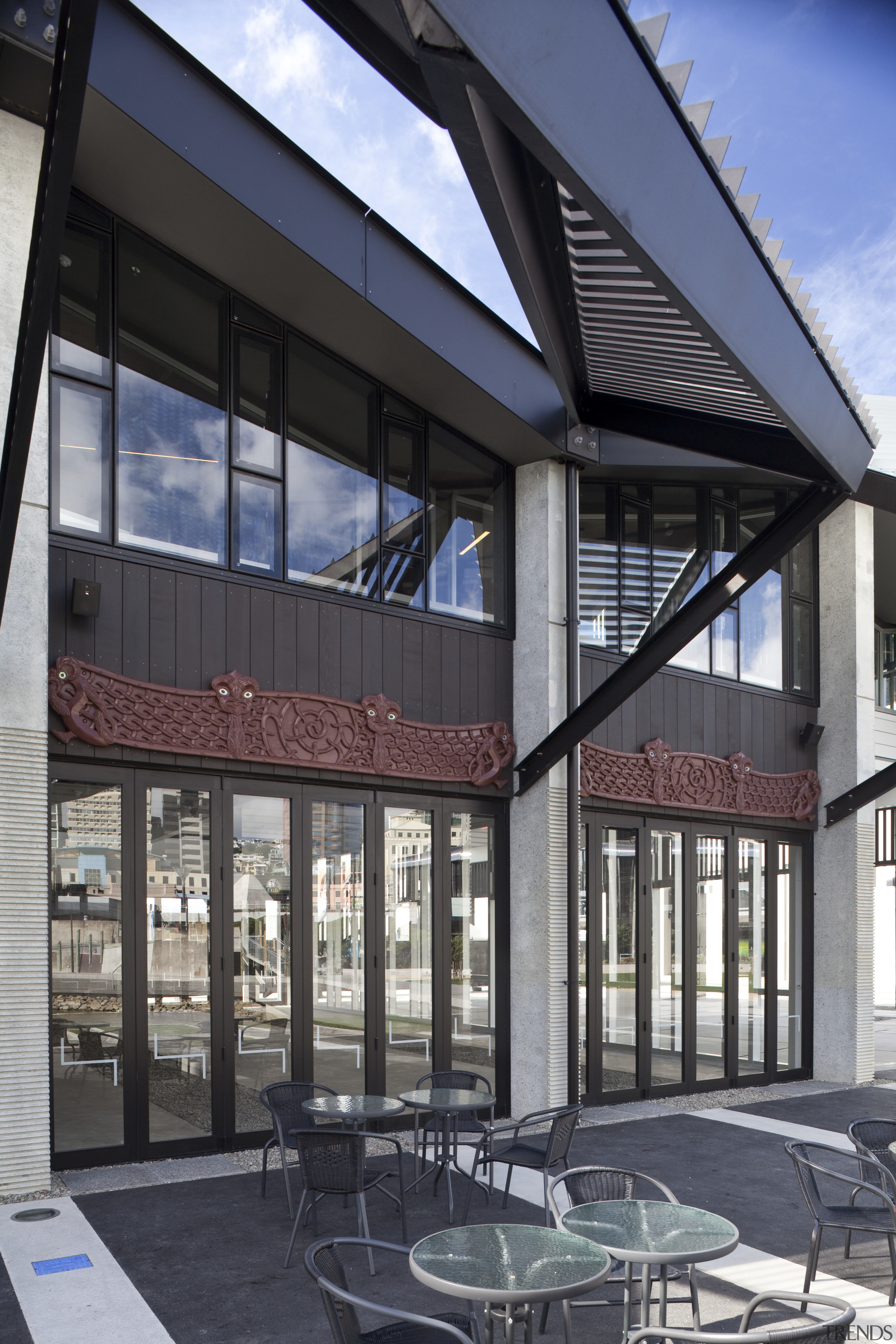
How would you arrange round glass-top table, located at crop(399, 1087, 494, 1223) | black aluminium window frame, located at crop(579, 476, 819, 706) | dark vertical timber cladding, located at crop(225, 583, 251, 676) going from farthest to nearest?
black aluminium window frame, located at crop(579, 476, 819, 706) → dark vertical timber cladding, located at crop(225, 583, 251, 676) → round glass-top table, located at crop(399, 1087, 494, 1223)

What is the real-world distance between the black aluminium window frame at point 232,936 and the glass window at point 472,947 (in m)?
0.07

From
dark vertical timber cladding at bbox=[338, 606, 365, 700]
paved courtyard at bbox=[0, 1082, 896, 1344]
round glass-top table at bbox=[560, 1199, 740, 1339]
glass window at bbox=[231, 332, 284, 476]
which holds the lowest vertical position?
paved courtyard at bbox=[0, 1082, 896, 1344]

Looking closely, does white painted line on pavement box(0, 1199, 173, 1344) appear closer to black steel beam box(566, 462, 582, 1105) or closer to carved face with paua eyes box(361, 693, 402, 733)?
carved face with paua eyes box(361, 693, 402, 733)

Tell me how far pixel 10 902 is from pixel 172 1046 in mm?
1763

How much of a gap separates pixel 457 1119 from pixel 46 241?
575 cm

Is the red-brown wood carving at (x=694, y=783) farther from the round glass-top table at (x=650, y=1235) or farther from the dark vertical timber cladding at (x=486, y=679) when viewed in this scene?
the round glass-top table at (x=650, y=1235)

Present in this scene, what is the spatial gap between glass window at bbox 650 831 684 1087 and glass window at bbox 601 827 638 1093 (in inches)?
10.0

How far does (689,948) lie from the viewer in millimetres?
11391

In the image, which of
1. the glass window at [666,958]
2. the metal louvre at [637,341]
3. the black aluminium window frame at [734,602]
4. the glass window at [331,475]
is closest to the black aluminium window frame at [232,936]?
the glass window at [331,475]

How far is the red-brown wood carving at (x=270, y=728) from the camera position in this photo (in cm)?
738

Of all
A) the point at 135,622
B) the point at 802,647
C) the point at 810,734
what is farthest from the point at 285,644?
the point at 802,647

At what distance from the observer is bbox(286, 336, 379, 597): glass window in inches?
349

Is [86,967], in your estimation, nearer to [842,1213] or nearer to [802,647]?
[842,1213]

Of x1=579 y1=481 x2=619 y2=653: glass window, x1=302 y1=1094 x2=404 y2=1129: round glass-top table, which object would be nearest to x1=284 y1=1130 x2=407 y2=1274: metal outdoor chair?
x1=302 y1=1094 x2=404 y2=1129: round glass-top table
